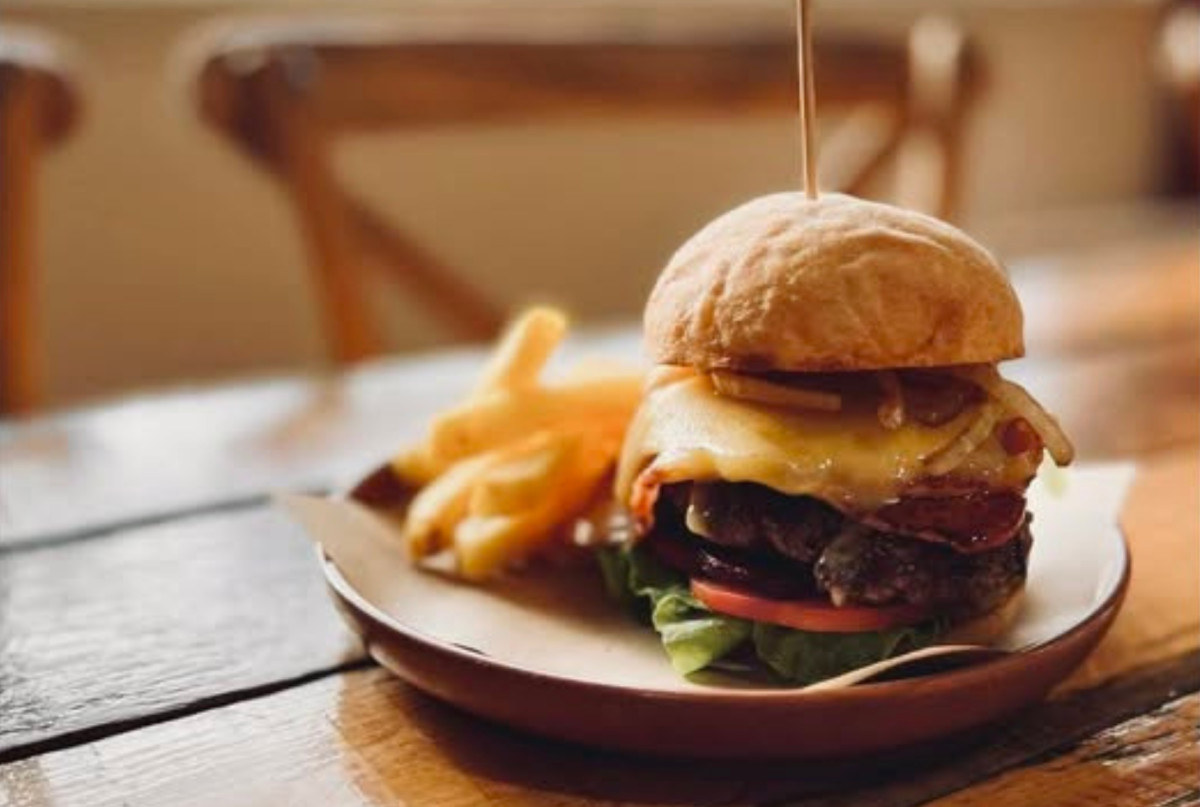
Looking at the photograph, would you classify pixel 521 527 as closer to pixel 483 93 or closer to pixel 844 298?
pixel 844 298

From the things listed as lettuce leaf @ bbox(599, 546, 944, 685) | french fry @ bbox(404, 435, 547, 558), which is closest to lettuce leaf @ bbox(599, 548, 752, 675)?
lettuce leaf @ bbox(599, 546, 944, 685)

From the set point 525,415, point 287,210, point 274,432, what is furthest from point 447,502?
point 287,210

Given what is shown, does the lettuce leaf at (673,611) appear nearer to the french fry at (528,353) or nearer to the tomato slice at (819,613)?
the tomato slice at (819,613)

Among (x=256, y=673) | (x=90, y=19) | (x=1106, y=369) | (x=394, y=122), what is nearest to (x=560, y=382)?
(x=256, y=673)

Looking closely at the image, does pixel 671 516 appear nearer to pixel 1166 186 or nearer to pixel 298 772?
pixel 298 772

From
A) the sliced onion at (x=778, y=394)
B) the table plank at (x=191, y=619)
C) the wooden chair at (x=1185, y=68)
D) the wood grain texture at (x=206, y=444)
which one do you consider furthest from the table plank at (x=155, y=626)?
the wooden chair at (x=1185, y=68)

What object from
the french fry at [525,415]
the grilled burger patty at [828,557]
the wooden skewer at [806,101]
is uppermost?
the wooden skewer at [806,101]

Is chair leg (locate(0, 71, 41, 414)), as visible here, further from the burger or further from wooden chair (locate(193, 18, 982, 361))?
the burger
